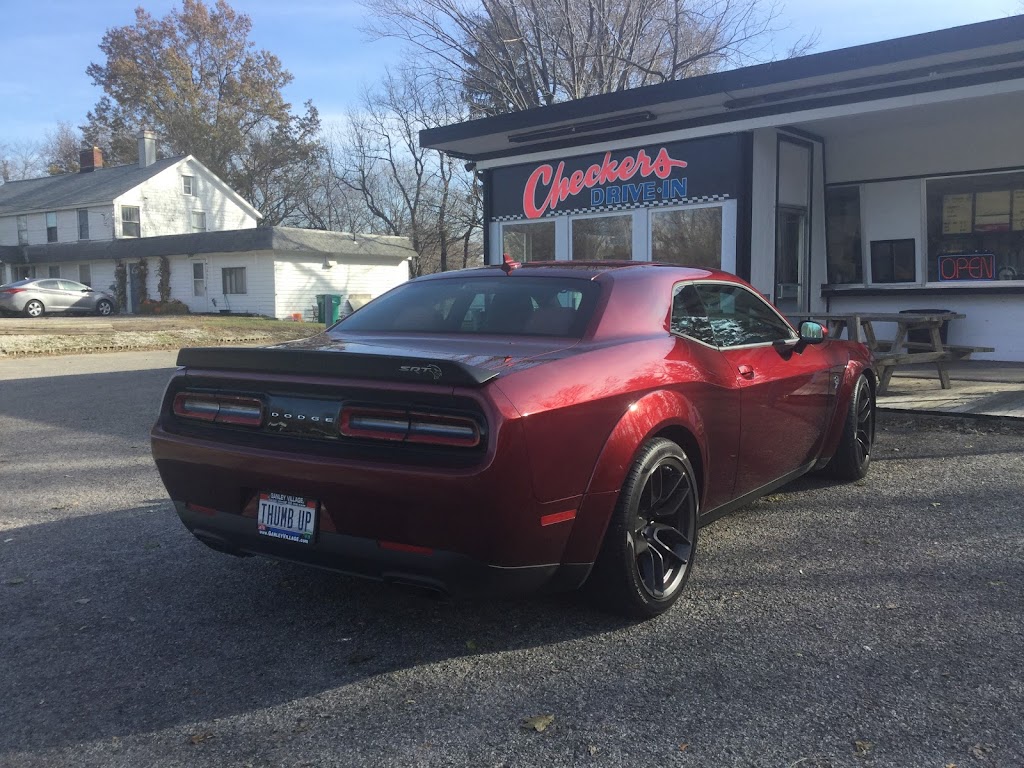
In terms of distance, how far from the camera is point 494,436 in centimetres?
288

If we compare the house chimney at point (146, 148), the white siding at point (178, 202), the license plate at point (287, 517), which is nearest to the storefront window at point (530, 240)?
the license plate at point (287, 517)

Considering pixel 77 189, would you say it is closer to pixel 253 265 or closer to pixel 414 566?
pixel 253 265

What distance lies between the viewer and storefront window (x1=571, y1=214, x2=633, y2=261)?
12.0 meters

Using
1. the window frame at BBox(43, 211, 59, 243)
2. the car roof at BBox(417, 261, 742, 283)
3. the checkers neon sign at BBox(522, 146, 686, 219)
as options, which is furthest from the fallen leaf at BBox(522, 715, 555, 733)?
the window frame at BBox(43, 211, 59, 243)

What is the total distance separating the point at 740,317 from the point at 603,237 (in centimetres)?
770

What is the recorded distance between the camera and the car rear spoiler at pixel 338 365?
9.72ft

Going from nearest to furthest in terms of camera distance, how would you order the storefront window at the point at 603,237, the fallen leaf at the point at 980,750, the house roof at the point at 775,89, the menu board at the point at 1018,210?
the fallen leaf at the point at 980,750 < the house roof at the point at 775,89 < the menu board at the point at 1018,210 < the storefront window at the point at 603,237

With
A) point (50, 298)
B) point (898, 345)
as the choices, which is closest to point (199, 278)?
point (50, 298)

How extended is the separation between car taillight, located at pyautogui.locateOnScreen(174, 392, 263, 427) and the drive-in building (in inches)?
321

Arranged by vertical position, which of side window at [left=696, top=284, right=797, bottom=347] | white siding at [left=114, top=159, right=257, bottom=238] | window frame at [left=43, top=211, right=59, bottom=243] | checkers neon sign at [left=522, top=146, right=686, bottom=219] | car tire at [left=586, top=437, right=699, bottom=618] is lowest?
car tire at [left=586, top=437, right=699, bottom=618]

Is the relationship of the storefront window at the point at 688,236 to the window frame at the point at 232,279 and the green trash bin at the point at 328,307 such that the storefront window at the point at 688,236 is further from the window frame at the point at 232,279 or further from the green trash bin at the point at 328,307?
the window frame at the point at 232,279

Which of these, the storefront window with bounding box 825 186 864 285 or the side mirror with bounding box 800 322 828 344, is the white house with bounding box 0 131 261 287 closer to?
A: the storefront window with bounding box 825 186 864 285

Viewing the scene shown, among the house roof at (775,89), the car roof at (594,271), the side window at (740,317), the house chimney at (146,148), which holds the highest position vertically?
the house chimney at (146,148)

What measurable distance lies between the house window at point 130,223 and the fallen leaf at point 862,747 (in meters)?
41.3
